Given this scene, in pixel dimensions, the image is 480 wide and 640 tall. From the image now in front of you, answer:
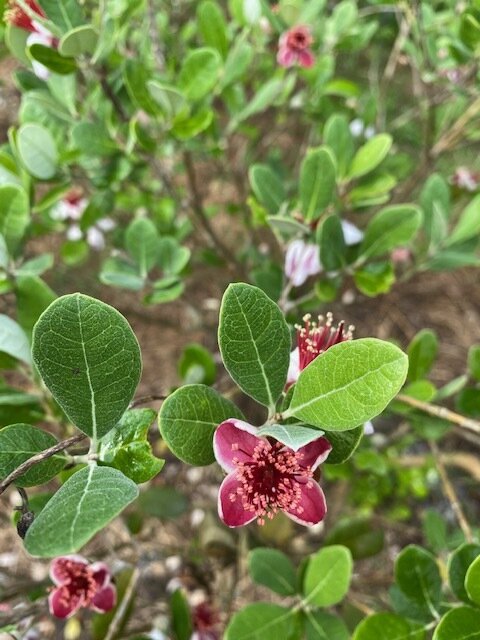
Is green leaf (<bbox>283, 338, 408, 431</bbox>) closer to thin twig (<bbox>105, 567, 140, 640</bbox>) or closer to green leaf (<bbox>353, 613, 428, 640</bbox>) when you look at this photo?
green leaf (<bbox>353, 613, 428, 640</bbox>)

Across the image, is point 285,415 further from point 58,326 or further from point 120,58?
point 120,58

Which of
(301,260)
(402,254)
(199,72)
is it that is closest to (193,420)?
(301,260)

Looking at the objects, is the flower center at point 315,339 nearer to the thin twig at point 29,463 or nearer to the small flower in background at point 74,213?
the thin twig at point 29,463

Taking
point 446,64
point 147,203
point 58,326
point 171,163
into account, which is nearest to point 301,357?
point 58,326

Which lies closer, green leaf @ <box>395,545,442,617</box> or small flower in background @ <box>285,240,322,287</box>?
green leaf @ <box>395,545,442,617</box>

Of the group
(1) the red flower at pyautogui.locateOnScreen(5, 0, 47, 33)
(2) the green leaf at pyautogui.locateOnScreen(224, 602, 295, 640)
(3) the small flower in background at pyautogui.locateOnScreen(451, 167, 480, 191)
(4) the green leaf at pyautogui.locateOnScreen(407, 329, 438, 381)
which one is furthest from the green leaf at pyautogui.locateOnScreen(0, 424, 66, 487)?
(3) the small flower in background at pyautogui.locateOnScreen(451, 167, 480, 191)
